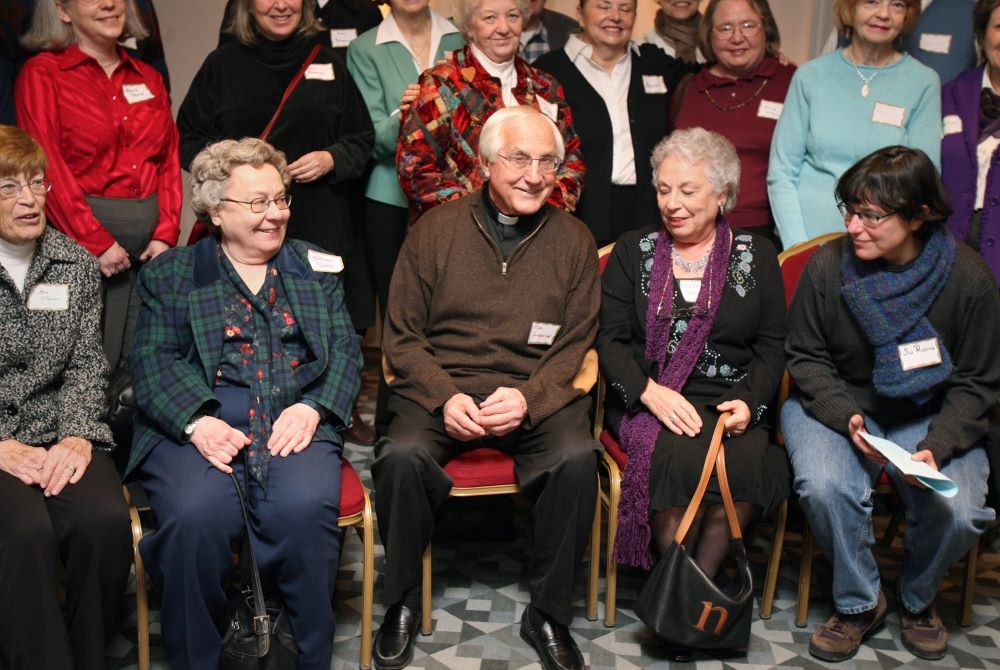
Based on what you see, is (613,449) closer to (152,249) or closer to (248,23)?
(152,249)

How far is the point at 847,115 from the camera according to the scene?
3.48 m

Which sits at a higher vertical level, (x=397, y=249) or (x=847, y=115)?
(x=847, y=115)

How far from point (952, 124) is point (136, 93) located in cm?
282

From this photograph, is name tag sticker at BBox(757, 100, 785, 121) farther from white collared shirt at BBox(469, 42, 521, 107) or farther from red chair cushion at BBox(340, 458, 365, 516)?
red chair cushion at BBox(340, 458, 365, 516)

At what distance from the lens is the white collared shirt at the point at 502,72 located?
345 cm

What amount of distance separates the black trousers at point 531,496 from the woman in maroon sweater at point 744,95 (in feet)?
4.52

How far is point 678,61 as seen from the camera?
3.92 meters

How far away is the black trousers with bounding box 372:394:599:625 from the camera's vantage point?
2.66m

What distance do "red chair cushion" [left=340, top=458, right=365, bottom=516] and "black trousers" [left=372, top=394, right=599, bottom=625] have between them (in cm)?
6

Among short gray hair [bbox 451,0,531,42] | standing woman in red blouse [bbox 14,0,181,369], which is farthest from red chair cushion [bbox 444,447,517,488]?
short gray hair [bbox 451,0,531,42]

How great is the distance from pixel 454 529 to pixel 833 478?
1242mm

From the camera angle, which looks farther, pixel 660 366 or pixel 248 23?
pixel 248 23

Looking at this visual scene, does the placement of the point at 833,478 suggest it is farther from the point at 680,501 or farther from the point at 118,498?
the point at 118,498

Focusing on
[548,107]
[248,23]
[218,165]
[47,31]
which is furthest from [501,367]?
[47,31]
